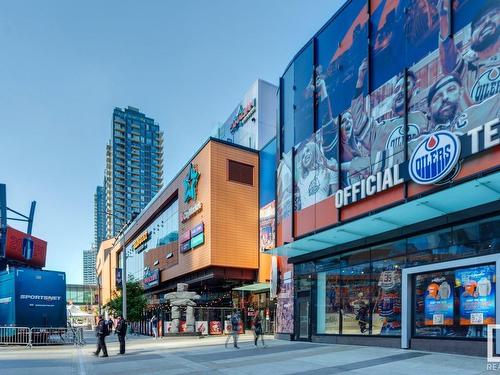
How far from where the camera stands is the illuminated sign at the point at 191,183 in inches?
1519

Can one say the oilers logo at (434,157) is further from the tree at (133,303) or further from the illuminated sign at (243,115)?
the tree at (133,303)

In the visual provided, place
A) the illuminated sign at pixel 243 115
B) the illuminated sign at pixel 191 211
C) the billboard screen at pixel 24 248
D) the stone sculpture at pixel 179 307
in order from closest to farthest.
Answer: the billboard screen at pixel 24 248, the stone sculpture at pixel 179 307, the illuminated sign at pixel 191 211, the illuminated sign at pixel 243 115

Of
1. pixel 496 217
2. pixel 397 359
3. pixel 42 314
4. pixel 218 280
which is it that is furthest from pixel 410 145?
pixel 218 280

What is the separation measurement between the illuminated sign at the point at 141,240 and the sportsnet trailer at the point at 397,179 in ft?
130

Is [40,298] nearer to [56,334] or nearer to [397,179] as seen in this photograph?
[56,334]

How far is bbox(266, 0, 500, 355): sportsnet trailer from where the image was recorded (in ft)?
43.3

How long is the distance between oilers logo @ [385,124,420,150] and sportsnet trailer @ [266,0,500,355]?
42mm

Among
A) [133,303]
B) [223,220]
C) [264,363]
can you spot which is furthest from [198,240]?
[264,363]

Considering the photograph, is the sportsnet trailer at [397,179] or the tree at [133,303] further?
the tree at [133,303]

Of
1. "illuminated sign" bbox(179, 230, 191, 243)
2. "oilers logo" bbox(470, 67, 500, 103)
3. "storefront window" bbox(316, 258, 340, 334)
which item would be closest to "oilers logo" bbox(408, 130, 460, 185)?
"oilers logo" bbox(470, 67, 500, 103)

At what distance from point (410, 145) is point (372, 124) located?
105 inches

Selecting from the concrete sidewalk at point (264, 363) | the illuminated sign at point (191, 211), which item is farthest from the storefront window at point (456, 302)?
the illuminated sign at point (191, 211)

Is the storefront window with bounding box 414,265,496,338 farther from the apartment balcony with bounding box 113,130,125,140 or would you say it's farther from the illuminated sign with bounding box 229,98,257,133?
the apartment balcony with bounding box 113,130,125,140

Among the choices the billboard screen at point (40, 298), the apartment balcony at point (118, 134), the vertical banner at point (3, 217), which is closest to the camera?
the billboard screen at point (40, 298)
